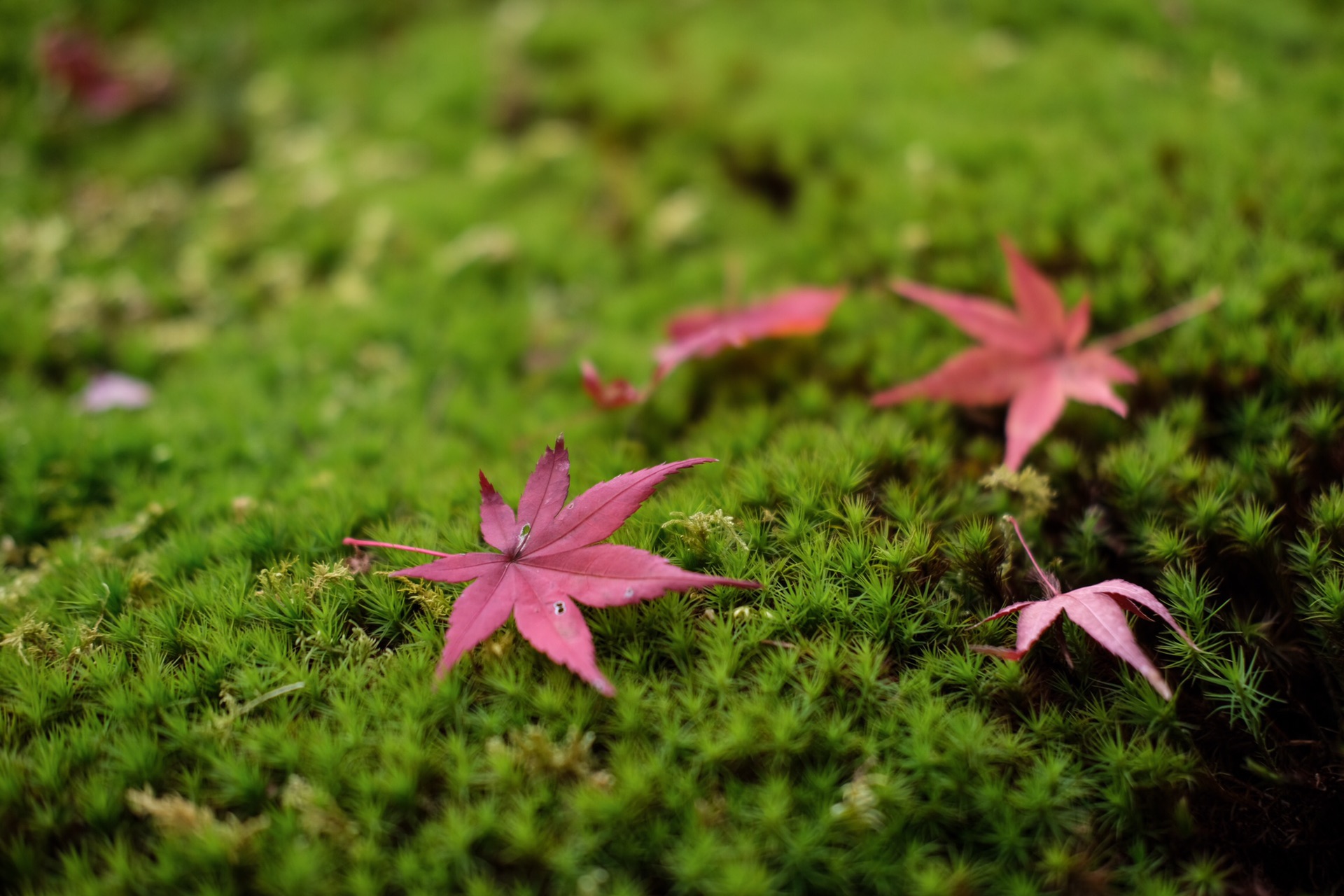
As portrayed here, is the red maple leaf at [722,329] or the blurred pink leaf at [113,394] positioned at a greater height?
the red maple leaf at [722,329]

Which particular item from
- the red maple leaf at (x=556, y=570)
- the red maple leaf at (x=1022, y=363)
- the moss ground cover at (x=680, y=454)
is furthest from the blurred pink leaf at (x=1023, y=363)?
the red maple leaf at (x=556, y=570)

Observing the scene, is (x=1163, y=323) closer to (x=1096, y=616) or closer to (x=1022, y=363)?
(x=1022, y=363)

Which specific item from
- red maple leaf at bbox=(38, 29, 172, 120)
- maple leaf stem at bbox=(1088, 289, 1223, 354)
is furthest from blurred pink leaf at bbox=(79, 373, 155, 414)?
Answer: maple leaf stem at bbox=(1088, 289, 1223, 354)

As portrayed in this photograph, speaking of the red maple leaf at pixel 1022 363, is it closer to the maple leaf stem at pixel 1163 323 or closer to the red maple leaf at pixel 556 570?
the maple leaf stem at pixel 1163 323

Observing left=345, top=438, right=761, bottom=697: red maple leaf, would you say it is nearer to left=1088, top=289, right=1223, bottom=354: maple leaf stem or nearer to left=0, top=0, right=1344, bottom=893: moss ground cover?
left=0, top=0, right=1344, bottom=893: moss ground cover

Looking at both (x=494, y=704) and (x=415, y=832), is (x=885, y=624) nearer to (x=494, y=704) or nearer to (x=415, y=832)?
(x=494, y=704)
